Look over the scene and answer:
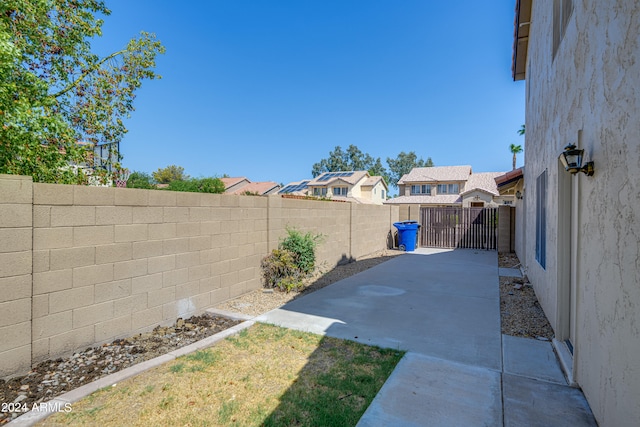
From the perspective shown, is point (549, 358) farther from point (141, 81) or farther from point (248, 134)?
point (248, 134)

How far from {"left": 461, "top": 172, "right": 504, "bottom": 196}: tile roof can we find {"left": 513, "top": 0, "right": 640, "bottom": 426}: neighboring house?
3214 centimetres

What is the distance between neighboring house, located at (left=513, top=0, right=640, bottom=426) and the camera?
1938 millimetres

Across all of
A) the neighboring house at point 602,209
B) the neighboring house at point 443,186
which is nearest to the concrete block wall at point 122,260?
the neighboring house at point 602,209

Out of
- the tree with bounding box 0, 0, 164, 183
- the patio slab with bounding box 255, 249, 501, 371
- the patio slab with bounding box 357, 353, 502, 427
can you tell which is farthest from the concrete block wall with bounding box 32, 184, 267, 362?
the patio slab with bounding box 357, 353, 502, 427

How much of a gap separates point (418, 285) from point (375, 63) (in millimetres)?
17576

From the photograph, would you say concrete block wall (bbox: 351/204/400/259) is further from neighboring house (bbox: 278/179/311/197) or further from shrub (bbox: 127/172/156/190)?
neighboring house (bbox: 278/179/311/197)

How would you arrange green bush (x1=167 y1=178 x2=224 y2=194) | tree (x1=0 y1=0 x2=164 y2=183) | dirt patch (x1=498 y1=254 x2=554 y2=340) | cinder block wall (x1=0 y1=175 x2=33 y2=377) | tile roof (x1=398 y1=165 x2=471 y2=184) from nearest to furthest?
1. cinder block wall (x1=0 y1=175 x2=33 y2=377)
2. tree (x1=0 y1=0 x2=164 y2=183)
3. dirt patch (x1=498 y1=254 x2=554 y2=340)
4. green bush (x1=167 y1=178 x2=224 y2=194)
5. tile roof (x1=398 y1=165 x2=471 y2=184)

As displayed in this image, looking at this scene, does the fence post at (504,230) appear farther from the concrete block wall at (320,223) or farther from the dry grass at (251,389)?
the dry grass at (251,389)

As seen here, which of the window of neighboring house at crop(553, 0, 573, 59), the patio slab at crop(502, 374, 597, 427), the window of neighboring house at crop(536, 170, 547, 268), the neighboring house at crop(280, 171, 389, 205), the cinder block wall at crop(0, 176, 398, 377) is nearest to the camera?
the patio slab at crop(502, 374, 597, 427)

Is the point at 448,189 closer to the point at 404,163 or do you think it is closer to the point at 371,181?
the point at 371,181

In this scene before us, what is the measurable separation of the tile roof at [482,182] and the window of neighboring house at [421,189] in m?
4.13

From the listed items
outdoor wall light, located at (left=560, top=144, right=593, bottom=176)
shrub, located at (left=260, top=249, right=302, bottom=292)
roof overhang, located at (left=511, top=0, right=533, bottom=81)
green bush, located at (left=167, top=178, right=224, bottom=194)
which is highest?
roof overhang, located at (left=511, top=0, right=533, bottom=81)

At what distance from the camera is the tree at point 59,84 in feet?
12.5

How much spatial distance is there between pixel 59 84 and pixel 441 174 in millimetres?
38775
